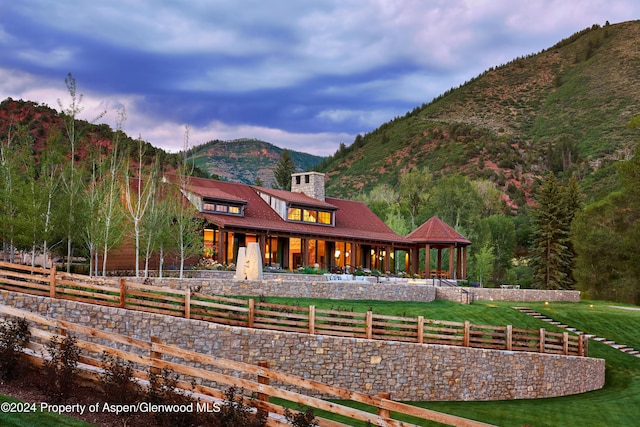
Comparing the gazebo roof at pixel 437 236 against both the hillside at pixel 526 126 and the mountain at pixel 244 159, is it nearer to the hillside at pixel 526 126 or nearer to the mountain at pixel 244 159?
the hillside at pixel 526 126

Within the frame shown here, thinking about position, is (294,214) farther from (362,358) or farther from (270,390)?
(270,390)

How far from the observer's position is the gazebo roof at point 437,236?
129 ft

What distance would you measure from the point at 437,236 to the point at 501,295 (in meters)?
7.50

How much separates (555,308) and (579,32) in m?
141

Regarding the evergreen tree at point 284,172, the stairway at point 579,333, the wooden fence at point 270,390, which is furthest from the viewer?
the evergreen tree at point 284,172

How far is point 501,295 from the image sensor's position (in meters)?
33.5

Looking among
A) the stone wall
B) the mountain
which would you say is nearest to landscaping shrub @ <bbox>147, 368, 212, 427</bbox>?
the stone wall

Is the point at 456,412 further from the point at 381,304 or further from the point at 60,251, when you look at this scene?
the point at 60,251

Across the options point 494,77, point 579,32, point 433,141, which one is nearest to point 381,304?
point 433,141

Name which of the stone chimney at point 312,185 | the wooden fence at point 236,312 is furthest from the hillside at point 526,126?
the wooden fence at point 236,312

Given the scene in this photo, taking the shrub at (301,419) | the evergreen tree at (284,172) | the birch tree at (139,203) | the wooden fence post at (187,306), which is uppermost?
the evergreen tree at (284,172)

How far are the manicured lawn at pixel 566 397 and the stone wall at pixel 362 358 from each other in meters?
0.62

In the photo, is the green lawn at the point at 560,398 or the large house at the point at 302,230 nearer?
the green lawn at the point at 560,398

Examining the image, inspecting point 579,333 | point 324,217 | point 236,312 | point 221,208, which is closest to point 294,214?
point 324,217
